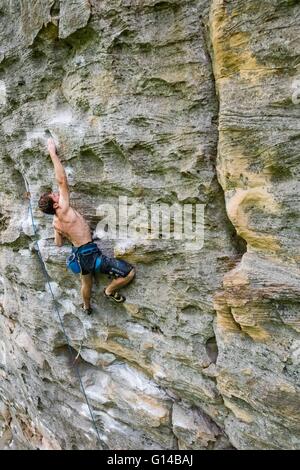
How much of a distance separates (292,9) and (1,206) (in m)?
6.34

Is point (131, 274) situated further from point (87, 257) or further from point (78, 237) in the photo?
point (78, 237)

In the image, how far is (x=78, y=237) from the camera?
5969 mm

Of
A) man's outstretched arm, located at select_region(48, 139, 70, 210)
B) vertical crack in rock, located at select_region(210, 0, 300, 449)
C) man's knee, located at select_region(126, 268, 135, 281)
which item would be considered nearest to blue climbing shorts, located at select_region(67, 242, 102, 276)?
man's knee, located at select_region(126, 268, 135, 281)

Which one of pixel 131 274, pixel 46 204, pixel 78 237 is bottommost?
pixel 131 274

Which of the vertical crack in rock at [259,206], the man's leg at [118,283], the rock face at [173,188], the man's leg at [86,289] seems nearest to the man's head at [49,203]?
the rock face at [173,188]

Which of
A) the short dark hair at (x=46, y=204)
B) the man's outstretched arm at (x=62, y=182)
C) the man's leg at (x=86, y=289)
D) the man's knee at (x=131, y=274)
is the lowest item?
the man's leg at (x=86, y=289)

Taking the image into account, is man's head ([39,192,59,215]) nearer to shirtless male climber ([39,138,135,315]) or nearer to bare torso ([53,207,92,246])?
shirtless male climber ([39,138,135,315])

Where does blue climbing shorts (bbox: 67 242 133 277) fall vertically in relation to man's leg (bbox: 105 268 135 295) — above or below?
above

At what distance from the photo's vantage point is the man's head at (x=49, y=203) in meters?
5.75

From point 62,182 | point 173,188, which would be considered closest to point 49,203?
point 62,182

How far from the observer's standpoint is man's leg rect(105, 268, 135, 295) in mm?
5938

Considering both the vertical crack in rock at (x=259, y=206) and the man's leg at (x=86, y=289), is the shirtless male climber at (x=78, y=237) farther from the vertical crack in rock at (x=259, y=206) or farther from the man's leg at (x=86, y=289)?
the vertical crack in rock at (x=259, y=206)

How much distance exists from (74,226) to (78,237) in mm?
181

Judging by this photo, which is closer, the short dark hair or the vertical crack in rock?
the vertical crack in rock
